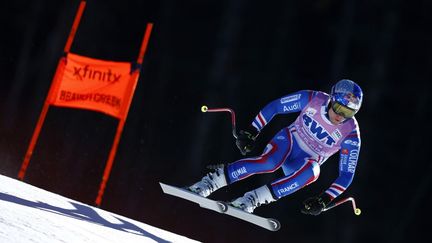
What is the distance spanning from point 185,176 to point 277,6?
3327 mm

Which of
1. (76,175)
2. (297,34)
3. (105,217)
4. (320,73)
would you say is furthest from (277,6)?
(105,217)

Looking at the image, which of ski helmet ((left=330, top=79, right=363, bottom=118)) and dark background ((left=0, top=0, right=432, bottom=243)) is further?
dark background ((left=0, top=0, right=432, bottom=243))

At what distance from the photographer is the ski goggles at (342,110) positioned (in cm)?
473

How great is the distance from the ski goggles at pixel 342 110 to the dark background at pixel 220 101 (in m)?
4.89

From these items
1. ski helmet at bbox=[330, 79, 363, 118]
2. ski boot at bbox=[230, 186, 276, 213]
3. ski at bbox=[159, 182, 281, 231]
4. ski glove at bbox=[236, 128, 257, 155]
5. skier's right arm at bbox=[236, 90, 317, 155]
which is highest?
ski helmet at bbox=[330, 79, 363, 118]

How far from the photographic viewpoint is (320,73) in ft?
32.6

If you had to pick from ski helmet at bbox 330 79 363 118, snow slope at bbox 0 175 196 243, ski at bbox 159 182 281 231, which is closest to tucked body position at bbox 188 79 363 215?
ski helmet at bbox 330 79 363 118

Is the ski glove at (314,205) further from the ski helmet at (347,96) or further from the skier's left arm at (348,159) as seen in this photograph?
the ski helmet at (347,96)

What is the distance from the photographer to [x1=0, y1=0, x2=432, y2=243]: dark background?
9461 millimetres

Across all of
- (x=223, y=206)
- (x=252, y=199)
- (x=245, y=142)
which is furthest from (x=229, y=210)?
(x=245, y=142)

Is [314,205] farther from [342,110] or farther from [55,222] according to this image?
[55,222]

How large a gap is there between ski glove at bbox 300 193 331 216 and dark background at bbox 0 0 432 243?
16.1 feet

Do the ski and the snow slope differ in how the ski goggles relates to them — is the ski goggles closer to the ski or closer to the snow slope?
the ski

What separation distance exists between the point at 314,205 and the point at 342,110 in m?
0.76
